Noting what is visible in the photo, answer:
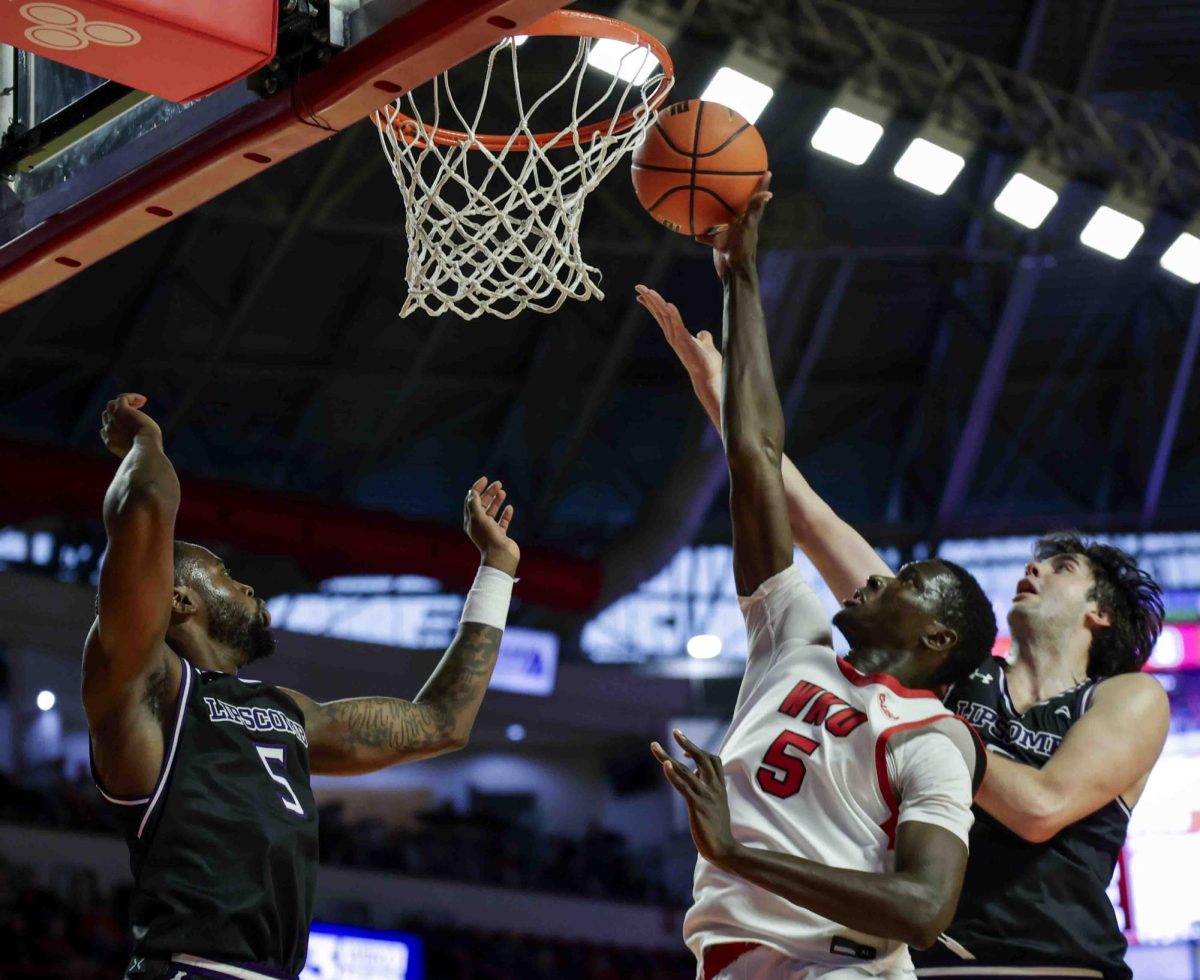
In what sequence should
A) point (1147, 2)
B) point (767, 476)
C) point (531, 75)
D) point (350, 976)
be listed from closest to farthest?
point (767, 476), point (350, 976), point (531, 75), point (1147, 2)

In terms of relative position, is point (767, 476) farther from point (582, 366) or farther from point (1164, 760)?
point (582, 366)

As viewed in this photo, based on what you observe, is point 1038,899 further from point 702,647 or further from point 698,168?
point 702,647

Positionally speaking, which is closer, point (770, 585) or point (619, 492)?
point (770, 585)

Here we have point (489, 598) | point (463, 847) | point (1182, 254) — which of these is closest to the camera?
point (489, 598)

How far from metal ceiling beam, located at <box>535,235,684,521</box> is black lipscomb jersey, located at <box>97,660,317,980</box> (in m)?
11.7

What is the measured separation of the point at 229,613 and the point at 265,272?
11548 millimetres

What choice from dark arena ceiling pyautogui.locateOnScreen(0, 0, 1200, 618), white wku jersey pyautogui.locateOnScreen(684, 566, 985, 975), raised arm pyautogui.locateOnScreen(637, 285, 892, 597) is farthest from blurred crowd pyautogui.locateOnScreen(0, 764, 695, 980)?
white wku jersey pyautogui.locateOnScreen(684, 566, 985, 975)

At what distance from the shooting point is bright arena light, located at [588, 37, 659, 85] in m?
4.83

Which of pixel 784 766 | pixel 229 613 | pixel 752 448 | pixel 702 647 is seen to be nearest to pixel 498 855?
pixel 702 647

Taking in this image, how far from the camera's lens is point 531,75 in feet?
38.3

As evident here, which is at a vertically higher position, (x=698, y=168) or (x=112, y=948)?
(x=698, y=168)

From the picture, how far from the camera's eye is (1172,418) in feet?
56.1

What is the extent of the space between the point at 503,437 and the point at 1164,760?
8.28m

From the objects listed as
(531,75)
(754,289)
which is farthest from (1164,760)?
(754,289)
